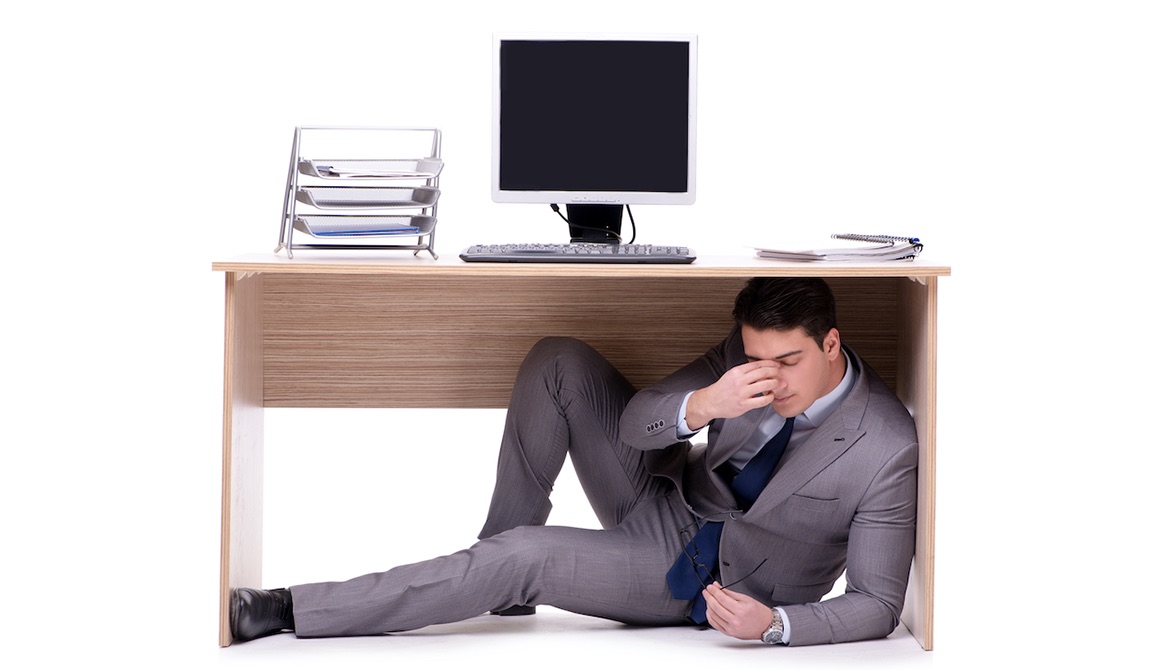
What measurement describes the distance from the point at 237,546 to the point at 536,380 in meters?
0.87

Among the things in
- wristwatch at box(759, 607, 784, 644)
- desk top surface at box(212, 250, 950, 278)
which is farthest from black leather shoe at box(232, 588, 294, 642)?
wristwatch at box(759, 607, 784, 644)

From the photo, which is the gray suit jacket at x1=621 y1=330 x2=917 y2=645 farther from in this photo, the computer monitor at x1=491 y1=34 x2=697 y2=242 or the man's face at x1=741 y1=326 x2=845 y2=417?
the computer monitor at x1=491 y1=34 x2=697 y2=242

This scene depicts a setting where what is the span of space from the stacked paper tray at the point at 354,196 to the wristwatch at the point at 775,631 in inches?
50.6

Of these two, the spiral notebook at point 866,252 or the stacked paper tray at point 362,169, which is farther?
the stacked paper tray at point 362,169

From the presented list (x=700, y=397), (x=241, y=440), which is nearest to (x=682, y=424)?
(x=700, y=397)

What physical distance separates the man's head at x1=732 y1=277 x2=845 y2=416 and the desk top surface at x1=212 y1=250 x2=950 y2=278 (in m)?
0.10

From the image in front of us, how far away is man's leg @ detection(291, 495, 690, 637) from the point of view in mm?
3467

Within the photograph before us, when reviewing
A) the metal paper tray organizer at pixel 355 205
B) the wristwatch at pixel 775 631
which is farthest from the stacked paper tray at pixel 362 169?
the wristwatch at pixel 775 631

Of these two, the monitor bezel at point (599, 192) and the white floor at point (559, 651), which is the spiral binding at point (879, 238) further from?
the white floor at point (559, 651)

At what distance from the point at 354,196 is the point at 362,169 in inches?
3.0

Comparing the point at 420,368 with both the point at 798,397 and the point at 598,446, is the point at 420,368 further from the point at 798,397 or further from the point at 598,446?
the point at 798,397

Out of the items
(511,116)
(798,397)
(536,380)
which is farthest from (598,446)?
(511,116)

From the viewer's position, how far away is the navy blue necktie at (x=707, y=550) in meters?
3.59

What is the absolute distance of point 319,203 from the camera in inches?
139
